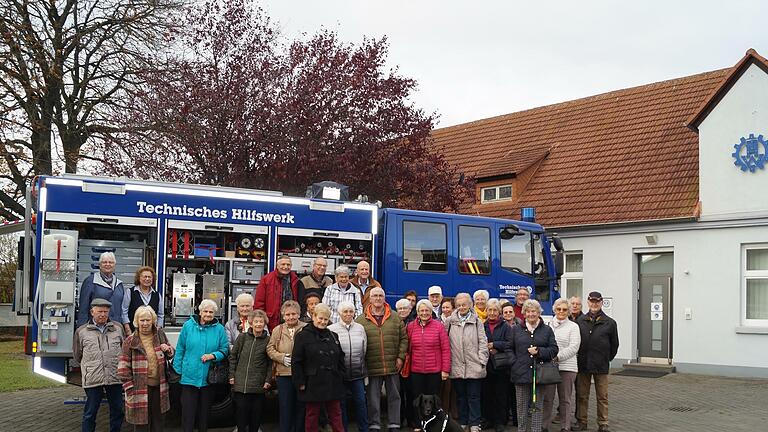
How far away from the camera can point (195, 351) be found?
9.38 metres

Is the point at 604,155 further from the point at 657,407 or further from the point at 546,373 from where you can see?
the point at 546,373

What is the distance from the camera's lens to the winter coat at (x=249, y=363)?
9.54m

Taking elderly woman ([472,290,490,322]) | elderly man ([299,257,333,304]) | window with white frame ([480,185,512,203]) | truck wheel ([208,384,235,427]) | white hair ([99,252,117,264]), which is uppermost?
window with white frame ([480,185,512,203])

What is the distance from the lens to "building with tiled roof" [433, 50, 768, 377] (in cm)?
1806

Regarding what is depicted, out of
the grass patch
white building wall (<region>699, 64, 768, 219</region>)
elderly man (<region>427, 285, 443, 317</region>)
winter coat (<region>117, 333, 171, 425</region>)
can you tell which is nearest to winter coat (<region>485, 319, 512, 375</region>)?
elderly man (<region>427, 285, 443, 317</region>)

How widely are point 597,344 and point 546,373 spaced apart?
3.85 feet

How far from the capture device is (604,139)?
75.4 feet

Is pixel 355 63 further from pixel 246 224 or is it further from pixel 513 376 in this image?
pixel 513 376

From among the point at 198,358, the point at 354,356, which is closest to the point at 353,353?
the point at 354,356

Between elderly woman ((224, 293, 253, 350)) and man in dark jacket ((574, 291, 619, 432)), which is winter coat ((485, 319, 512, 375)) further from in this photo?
elderly woman ((224, 293, 253, 350))

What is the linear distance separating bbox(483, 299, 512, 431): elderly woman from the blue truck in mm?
1699

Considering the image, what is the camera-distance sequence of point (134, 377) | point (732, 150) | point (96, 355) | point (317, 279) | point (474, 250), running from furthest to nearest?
point (732, 150) → point (474, 250) → point (317, 279) → point (96, 355) → point (134, 377)

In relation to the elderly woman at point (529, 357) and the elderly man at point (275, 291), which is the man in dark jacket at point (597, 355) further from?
the elderly man at point (275, 291)

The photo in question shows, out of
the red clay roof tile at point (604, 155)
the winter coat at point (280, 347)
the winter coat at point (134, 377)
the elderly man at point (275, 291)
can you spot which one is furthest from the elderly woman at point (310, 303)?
the red clay roof tile at point (604, 155)
